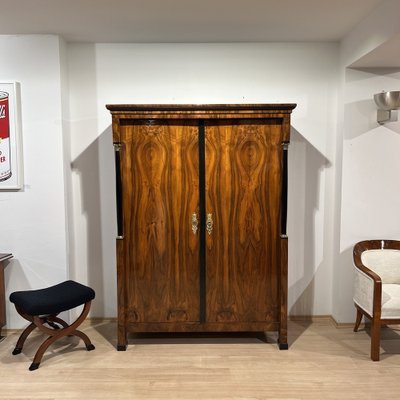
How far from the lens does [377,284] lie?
120 inches

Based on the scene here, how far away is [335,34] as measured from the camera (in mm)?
3510

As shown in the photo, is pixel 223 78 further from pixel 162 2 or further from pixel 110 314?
pixel 110 314

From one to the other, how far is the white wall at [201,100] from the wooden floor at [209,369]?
0.69 metres

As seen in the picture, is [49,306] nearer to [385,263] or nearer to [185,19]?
[185,19]

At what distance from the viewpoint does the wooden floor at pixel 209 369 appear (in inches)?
107

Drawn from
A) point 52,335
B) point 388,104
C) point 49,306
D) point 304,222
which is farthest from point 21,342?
point 388,104

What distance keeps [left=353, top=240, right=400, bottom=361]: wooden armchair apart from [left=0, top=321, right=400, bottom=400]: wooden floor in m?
0.27

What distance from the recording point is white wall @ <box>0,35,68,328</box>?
11.5 feet

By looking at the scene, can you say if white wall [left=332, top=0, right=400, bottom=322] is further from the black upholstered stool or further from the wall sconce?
the black upholstered stool

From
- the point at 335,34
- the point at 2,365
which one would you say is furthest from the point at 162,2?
the point at 2,365

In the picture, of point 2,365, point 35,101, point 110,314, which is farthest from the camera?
point 110,314

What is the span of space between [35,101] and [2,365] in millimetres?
2095

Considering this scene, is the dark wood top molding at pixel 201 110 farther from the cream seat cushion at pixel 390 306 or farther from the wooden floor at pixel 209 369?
the wooden floor at pixel 209 369

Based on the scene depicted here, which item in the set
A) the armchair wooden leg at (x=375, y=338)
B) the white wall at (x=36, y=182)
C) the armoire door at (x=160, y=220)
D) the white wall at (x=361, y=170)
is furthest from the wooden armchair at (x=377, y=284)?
the white wall at (x=36, y=182)
